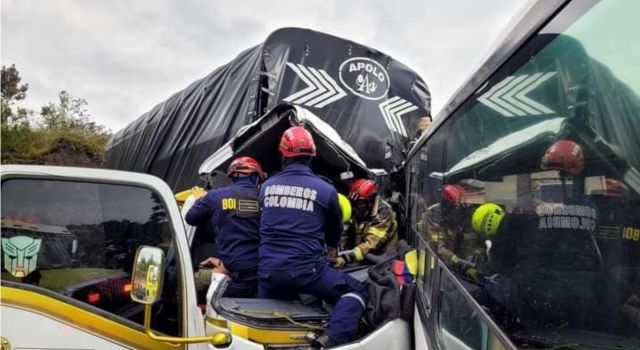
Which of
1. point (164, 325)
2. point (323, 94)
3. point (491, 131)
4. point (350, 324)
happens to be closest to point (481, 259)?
point (491, 131)

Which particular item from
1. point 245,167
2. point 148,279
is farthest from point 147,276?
point 245,167

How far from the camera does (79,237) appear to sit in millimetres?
2271

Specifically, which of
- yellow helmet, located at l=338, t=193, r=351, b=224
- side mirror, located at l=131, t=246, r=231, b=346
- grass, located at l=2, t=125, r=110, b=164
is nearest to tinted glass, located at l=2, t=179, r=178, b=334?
side mirror, located at l=131, t=246, r=231, b=346

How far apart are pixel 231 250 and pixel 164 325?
121 centimetres

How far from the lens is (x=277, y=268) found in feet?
9.98

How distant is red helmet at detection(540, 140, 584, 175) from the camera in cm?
102

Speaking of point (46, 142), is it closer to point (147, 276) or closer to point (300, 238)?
point (300, 238)

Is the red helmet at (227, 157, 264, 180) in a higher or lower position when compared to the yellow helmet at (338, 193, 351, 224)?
higher

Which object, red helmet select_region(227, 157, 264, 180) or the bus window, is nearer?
the bus window

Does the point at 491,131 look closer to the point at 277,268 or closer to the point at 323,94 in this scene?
the point at 277,268

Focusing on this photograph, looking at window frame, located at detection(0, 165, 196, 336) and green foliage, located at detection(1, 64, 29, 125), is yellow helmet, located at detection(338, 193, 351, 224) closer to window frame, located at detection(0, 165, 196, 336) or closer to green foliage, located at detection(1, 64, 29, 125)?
window frame, located at detection(0, 165, 196, 336)

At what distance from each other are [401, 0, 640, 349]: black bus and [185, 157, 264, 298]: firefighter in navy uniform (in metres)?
1.96

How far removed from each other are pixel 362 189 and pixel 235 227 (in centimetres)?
176

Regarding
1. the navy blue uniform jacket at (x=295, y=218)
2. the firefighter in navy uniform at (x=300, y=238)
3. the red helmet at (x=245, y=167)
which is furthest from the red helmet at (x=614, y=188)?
the red helmet at (x=245, y=167)
